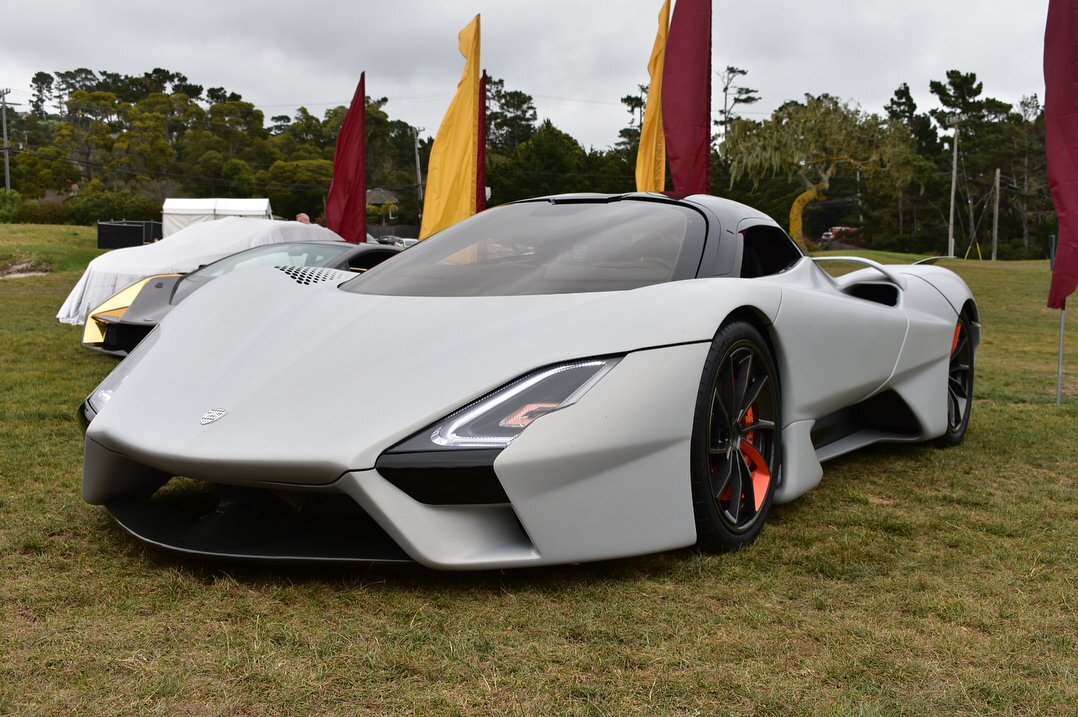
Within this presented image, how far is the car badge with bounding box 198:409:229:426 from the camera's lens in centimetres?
251

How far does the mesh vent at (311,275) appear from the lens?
344 cm

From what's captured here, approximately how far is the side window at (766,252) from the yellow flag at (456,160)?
6.32 metres

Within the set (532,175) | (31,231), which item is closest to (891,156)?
(532,175)

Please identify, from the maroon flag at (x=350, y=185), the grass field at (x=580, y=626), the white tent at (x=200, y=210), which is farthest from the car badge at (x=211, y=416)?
the white tent at (x=200, y=210)

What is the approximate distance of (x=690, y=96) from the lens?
8.27 meters

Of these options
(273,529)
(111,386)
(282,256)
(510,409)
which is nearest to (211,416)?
(273,529)

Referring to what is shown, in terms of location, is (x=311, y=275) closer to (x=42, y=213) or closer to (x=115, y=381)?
(x=115, y=381)

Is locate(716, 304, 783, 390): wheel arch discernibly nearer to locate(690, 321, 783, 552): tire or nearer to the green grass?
locate(690, 321, 783, 552): tire

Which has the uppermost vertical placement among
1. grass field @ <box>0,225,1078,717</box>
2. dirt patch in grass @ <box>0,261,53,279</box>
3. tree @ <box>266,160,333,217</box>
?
tree @ <box>266,160,333,217</box>

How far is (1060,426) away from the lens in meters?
5.42

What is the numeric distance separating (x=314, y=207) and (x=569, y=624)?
6785 centimetres

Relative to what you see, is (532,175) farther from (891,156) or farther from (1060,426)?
(1060,426)

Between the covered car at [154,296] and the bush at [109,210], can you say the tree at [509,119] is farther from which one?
the covered car at [154,296]

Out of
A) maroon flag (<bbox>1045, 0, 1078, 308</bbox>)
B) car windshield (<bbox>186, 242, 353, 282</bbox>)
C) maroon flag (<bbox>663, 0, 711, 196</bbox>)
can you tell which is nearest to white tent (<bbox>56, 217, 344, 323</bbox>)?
car windshield (<bbox>186, 242, 353, 282</bbox>)
